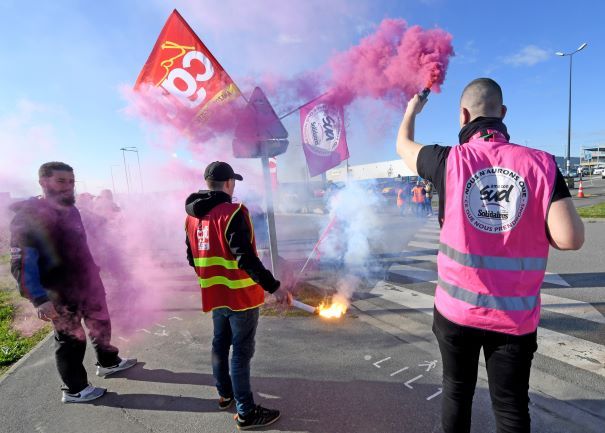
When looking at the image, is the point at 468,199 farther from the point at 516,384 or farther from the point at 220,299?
the point at 220,299

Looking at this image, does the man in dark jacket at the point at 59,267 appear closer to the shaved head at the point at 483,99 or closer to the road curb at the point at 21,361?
the road curb at the point at 21,361

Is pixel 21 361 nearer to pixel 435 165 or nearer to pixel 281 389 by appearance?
pixel 281 389

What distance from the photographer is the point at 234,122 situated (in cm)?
486

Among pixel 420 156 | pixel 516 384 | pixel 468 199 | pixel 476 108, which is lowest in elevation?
pixel 516 384

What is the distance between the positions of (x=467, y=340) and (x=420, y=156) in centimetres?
98

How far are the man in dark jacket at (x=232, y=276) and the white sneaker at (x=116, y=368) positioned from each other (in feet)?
4.99

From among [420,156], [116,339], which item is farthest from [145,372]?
[420,156]

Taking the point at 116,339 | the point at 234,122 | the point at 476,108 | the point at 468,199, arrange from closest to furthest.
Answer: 1. the point at 468,199
2. the point at 476,108
3. the point at 116,339
4. the point at 234,122

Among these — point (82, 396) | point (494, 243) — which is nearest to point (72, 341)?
point (82, 396)

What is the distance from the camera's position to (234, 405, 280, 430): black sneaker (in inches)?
97.5

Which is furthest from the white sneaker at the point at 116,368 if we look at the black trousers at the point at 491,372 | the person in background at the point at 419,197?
the person in background at the point at 419,197

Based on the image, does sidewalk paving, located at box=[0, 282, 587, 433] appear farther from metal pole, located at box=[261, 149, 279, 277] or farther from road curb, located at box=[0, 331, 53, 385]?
metal pole, located at box=[261, 149, 279, 277]

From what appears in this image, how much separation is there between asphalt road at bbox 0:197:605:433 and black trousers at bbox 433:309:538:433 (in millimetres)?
745

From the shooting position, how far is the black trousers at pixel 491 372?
160cm
